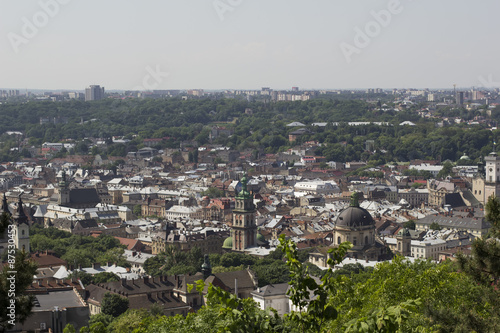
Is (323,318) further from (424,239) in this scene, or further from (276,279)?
(424,239)

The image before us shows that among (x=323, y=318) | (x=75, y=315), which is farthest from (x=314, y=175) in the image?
(x=323, y=318)

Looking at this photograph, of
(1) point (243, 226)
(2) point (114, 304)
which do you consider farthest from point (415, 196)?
(2) point (114, 304)

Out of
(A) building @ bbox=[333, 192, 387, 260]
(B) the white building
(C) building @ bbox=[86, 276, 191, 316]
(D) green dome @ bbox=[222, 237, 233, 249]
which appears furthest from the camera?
(B) the white building

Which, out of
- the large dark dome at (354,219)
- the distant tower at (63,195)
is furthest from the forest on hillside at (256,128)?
the large dark dome at (354,219)

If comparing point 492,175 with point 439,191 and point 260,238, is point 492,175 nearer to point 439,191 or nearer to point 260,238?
point 439,191

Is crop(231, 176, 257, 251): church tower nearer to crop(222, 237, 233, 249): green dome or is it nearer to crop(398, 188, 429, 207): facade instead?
crop(222, 237, 233, 249): green dome

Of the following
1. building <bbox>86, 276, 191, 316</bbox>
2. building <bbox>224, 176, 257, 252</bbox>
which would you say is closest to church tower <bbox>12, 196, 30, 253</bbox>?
building <bbox>86, 276, 191, 316</bbox>

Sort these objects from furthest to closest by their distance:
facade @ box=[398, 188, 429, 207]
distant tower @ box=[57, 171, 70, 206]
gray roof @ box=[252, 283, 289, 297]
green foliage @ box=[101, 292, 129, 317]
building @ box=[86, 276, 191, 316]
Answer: facade @ box=[398, 188, 429, 207], distant tower @ box=[57, 171, 70, 206], gray roof @ box=[252, 283, 289, 297], building @ box=[86, 276, 191, 316], green foliage @ box=[101, 292, 129, 317]
